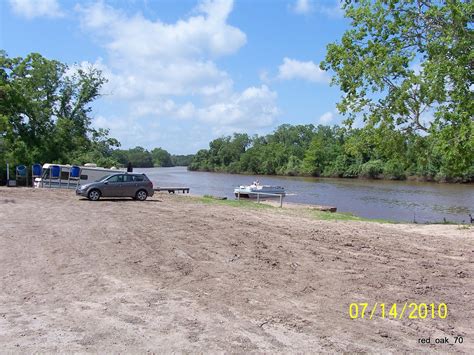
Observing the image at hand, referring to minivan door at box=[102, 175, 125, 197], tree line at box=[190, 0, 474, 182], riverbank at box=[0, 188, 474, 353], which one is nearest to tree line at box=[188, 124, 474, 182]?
tree line at box=[190, 0, 474, 182]

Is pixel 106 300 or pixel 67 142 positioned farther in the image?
pixel 67 142

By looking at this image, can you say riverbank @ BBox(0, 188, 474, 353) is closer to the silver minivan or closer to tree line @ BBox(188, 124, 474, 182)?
tree line @ BBox(188, 124, 474, 182)

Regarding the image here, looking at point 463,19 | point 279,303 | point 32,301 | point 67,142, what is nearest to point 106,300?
point 32,301

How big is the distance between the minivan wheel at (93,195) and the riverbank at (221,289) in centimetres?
1214

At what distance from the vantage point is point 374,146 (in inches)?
874

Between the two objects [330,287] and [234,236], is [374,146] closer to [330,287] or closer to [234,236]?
[234,236]

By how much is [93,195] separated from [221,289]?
773 inches

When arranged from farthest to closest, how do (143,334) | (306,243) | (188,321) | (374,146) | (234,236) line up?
1. (374,146)
2. (234,236)
3. (306,243)
4. (188,321)
5. (143,334)

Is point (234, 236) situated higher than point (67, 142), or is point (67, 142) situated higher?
point (67, 142)

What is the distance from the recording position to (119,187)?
26.3 metres

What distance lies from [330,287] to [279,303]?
3.98ft

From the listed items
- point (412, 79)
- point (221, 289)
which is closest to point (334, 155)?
point (412, 79)
